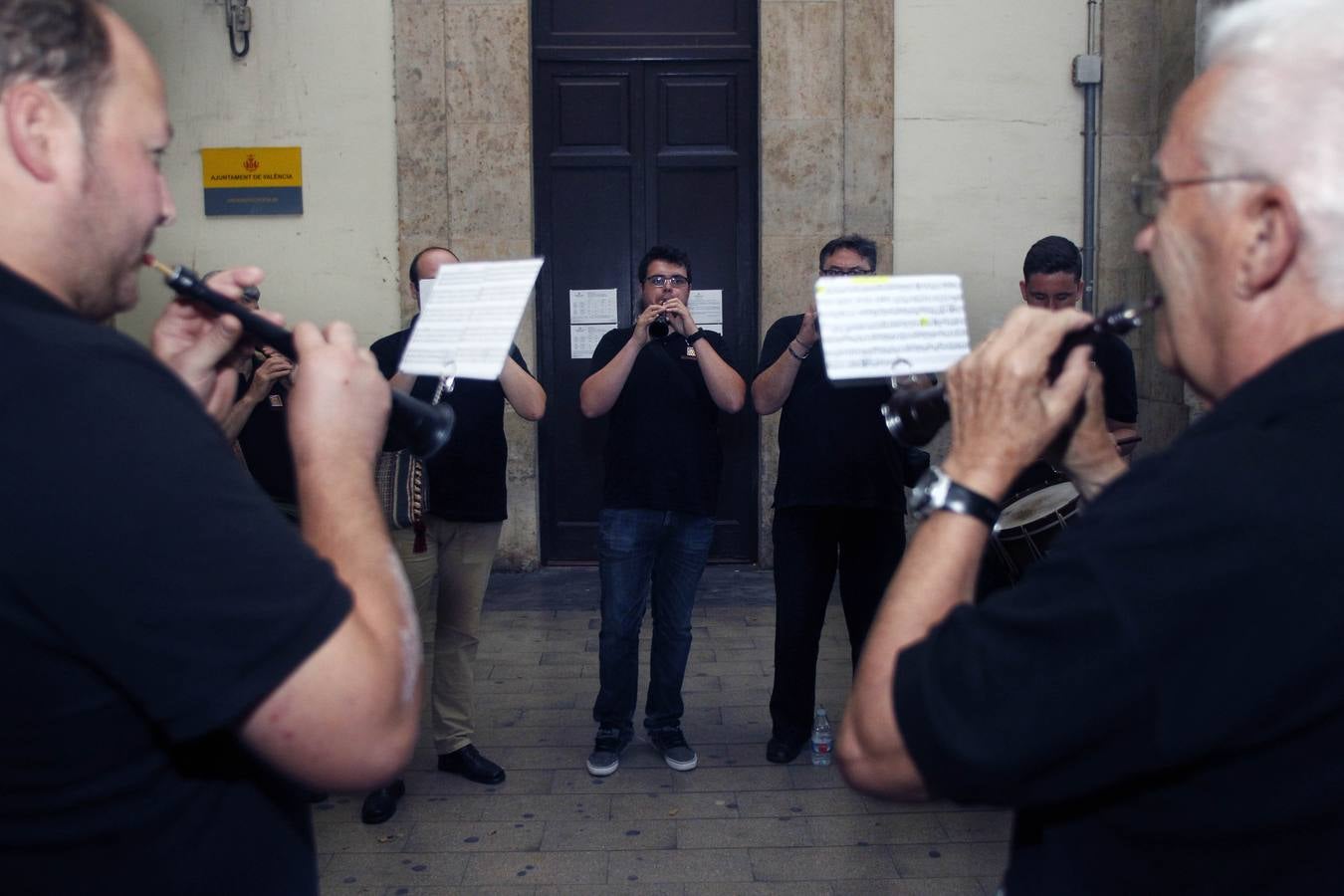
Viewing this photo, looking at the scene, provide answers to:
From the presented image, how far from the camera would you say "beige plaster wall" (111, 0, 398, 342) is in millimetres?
7477

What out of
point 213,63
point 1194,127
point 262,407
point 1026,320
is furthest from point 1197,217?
point 213,63

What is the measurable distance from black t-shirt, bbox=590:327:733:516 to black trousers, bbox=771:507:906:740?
1.34 ft

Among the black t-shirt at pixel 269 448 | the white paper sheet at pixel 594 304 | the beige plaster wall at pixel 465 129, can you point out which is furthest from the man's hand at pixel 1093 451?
the white paper sheet at pixel 594 304

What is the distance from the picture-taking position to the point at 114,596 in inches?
41.3

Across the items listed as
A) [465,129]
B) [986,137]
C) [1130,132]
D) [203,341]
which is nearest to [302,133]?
[465,129]

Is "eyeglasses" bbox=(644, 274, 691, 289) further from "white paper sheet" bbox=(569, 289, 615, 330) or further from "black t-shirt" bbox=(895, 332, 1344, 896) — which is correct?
"black t-shirt" bbox=(895, 332, 1344, 896)

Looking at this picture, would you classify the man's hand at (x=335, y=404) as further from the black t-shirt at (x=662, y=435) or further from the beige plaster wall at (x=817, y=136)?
the beige plaster wall at (x=817, y=136)

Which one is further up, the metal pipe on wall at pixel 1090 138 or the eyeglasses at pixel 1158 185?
the metal pipe on wall at pixel 1090 138

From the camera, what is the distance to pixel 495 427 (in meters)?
4.59

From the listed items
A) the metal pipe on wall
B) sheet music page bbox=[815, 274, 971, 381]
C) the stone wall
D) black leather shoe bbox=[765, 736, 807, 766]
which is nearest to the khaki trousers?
black leather shoe bbox=[765, 736, 807, 766]

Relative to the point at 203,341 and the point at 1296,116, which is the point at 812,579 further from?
the point at 1296,116

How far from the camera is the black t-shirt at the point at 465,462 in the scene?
14.6 feet

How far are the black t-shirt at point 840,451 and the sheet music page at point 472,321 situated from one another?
294 centimetres

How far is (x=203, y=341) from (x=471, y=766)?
2965 mm
